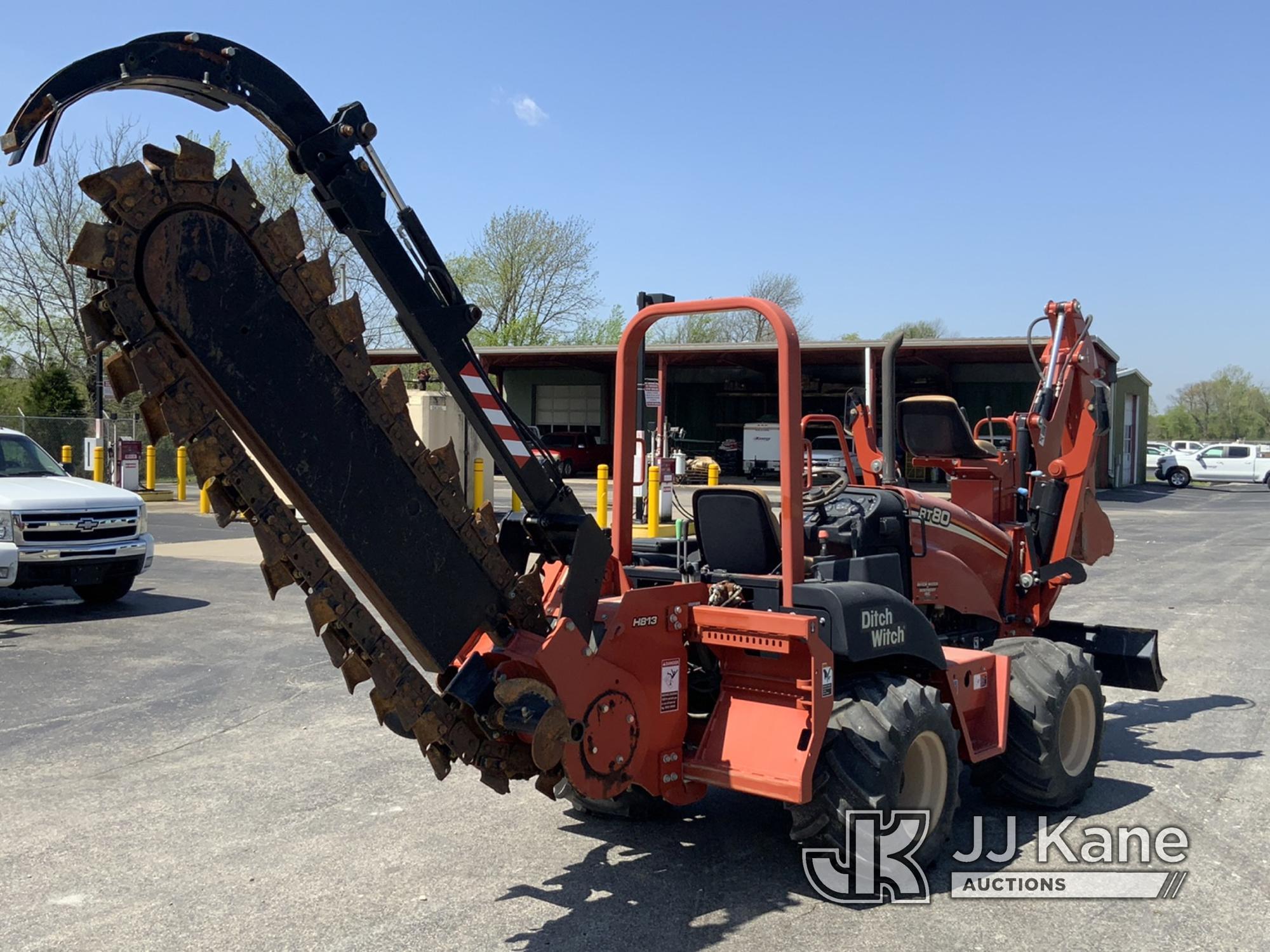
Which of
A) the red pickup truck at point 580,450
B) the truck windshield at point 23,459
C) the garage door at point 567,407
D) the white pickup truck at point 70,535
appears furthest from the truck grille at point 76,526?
the garage door at point 567,407

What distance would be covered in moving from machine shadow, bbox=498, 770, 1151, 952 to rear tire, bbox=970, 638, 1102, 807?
16cm

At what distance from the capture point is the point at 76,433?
A: 30172 mm

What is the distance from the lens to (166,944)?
419 centimetres

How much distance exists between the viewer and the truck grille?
11.0 meters

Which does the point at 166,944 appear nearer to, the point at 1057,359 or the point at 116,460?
the point at 1057,359

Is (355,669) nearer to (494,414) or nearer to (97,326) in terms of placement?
(494,414)

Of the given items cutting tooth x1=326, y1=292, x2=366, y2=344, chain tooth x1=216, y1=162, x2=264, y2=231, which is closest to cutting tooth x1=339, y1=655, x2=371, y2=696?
cutting tooth x1=326, y1=292, x2=366, y2=344

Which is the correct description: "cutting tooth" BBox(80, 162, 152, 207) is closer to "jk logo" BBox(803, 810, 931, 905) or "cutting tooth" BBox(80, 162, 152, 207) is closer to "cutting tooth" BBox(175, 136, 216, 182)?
"cutting tooth" BBox(175, 136, 216, 182)

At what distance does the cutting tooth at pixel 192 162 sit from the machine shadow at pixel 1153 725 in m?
5.94

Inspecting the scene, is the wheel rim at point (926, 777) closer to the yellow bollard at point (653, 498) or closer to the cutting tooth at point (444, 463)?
the cutting tooth at point (444, 463)

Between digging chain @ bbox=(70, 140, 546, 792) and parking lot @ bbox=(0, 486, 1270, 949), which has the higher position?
digging chain @ bbox=(70, 140, 546, 792)

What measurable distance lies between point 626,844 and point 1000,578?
3.21m

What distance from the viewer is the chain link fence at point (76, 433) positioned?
27141mm

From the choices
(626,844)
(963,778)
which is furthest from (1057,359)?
(626,844)
